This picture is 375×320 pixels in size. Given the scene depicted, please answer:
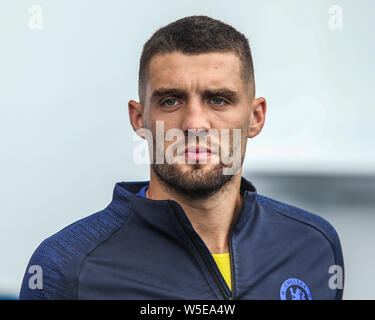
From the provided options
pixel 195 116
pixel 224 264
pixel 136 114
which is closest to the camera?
pixel 195 116

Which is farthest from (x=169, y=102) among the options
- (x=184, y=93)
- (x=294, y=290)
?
(x=294, y=290)

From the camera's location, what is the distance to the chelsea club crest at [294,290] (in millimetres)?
1749

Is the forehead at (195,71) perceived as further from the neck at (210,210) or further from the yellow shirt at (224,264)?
the yellow shirt at (224,264)

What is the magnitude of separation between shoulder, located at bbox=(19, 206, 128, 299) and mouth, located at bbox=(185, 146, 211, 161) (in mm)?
312

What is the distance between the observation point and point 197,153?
1636 mm

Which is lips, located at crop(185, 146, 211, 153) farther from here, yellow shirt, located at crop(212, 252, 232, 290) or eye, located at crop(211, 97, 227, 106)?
yellow shirt, located at crop(212, 252, 232, 290)

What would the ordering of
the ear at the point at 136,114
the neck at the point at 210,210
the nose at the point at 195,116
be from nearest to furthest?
1. the nose at the point at 195,116
2. the neck at the point at 210,210
3. the ear at the point at 136,114

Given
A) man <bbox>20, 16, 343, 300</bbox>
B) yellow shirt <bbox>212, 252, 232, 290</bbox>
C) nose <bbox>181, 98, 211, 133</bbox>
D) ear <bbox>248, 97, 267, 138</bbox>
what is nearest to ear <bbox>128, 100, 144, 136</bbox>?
man <bbox>20, 16, 343, 300</bbox>

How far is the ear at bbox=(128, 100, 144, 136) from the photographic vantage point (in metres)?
1.85

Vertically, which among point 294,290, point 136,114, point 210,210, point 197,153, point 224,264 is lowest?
point 294,290

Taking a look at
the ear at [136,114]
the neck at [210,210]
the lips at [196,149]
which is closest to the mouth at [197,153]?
the lips at [196,149]

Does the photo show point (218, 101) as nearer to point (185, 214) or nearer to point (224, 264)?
point (185, 214)

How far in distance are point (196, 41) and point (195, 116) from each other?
0.81 feet
